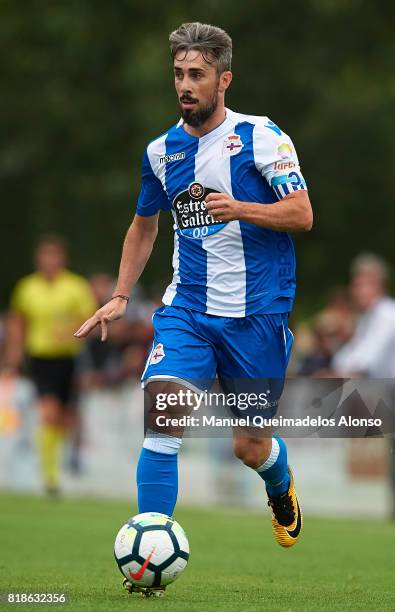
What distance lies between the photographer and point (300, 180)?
7160 millimetres

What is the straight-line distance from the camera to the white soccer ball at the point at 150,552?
6.51m

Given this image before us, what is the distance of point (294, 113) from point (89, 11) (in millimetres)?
6228

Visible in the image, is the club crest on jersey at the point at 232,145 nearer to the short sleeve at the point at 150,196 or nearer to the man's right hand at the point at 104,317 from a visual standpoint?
the short sleeve at the point at 150,196

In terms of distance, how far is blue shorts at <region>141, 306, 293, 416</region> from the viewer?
7051mm

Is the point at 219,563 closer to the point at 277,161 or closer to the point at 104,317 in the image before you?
the point at 104,317

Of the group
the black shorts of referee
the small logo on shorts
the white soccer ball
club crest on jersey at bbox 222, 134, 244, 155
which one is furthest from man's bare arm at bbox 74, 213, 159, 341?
the black shorts of referee

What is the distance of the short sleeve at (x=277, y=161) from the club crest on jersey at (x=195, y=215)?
29 centimetres

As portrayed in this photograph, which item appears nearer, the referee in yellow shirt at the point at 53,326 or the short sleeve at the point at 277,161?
the short sleeve at the point at 277,161

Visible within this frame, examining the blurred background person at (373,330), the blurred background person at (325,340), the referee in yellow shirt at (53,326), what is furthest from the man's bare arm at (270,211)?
the referee in yellow shirt at (53,326)

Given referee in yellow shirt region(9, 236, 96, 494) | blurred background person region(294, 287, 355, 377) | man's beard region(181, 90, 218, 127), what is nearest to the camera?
man's beard region(181, 90, 218, 127)

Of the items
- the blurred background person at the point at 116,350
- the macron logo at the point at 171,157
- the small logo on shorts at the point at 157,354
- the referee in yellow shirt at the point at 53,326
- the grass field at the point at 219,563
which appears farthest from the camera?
the blurred background person at the point at 116,350

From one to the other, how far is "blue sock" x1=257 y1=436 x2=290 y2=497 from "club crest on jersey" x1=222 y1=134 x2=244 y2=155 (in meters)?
1.57

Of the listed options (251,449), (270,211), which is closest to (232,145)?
(270,211)

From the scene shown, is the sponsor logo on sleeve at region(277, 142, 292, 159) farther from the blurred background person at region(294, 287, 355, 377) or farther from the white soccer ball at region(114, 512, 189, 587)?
the blurred background person at region(294, 287, 355, 377)
